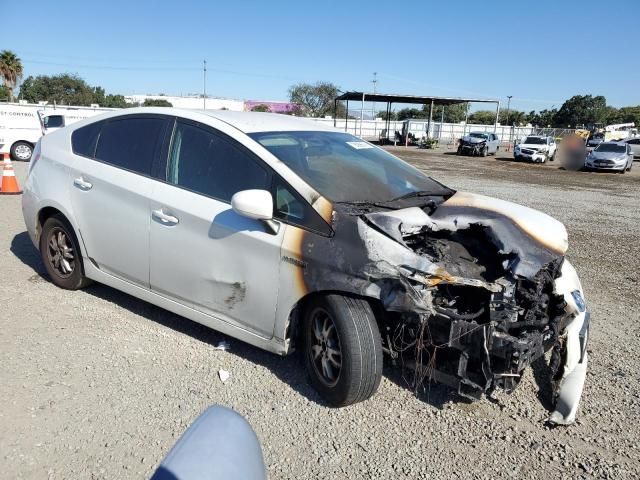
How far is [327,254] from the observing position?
297cm

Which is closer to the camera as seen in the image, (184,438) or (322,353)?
(184,438)

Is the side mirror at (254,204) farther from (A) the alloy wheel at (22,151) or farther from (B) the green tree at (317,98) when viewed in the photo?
(B) the green tree at (317,98)

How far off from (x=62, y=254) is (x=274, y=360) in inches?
89.5

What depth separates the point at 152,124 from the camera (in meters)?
4.03

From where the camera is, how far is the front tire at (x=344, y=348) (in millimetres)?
2910

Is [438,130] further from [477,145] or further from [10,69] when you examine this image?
[10,69]

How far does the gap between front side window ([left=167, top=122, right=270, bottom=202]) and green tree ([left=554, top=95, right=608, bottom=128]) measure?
97397 mm

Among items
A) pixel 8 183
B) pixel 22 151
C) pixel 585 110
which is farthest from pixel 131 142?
pixel 585 110

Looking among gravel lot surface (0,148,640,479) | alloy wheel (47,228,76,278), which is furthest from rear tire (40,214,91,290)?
gravel lot surface (0,148,640,479)

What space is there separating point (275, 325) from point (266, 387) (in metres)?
0.44

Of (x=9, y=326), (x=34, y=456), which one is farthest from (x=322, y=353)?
(x=9, y=326)

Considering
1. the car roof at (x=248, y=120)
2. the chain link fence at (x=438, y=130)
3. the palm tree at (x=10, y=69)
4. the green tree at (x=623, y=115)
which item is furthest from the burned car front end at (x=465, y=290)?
the green tree at (x=623, y=115)

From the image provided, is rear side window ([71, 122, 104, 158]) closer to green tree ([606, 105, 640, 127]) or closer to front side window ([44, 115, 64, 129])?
front side window ([44, 115, 64, 129])

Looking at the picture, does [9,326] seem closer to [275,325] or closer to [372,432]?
[275,325]
